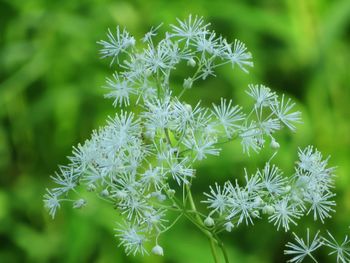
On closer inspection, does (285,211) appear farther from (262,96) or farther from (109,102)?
(109,102)

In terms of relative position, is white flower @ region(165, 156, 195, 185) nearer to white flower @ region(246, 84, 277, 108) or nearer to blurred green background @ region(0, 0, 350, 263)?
white flower @ region(246, 84, 277, 108)

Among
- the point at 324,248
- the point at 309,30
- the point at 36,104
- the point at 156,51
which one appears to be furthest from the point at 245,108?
the point at 156,51

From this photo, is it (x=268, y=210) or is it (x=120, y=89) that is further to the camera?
(x=120, y=89)

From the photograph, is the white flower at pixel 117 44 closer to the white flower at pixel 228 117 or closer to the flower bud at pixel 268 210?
the white flower at pixel 228 117

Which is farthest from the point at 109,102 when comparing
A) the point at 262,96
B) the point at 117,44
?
the point at 262,96

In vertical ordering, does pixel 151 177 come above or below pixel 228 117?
below

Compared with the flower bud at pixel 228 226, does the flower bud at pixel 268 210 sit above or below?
above

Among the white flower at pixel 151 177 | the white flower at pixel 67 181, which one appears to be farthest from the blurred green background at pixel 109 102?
the white flower at pixel 151 177

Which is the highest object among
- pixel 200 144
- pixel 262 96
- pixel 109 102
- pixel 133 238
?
pixel 109 102

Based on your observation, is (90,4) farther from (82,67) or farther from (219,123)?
(219,123)
